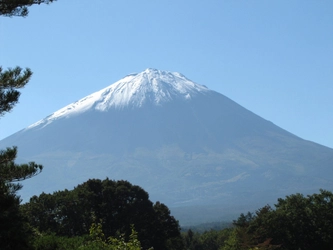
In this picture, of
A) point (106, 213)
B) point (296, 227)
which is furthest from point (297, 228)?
point (106, 213)

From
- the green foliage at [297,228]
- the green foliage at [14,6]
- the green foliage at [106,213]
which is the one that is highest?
the green foliage at [14,6]

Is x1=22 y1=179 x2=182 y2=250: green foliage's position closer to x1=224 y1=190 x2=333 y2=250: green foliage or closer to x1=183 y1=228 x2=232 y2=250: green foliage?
x1=224 y1=190 x2=333 y2=250: green foliage

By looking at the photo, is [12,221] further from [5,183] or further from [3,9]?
[3,9]

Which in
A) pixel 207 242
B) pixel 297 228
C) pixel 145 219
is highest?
pixel 145 219

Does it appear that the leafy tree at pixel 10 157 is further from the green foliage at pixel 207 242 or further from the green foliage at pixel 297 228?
the green foliage at pixel 207 242

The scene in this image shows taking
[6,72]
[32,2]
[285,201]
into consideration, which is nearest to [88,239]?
[6,72]


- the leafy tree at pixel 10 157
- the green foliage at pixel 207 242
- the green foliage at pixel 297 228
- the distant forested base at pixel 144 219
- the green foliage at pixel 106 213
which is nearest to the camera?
the leafy tree at pixel 10 157

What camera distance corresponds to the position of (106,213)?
36875 mm

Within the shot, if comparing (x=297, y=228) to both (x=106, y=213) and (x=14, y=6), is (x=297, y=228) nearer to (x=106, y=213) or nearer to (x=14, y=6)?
(x=106, y=213)

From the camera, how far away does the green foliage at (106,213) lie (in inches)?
1314

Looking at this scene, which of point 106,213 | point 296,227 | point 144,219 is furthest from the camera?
point 144,219

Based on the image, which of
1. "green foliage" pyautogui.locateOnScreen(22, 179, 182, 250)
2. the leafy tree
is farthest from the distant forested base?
the leafy tree

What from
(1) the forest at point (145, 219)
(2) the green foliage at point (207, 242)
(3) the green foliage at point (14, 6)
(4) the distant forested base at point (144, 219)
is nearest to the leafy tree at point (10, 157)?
(3) the green foliage at point (14, 6)

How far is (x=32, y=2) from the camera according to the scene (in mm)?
13438
